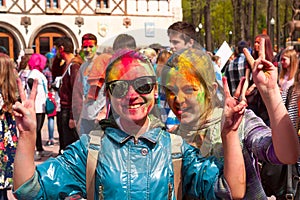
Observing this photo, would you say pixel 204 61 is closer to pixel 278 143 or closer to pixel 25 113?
pixel 278 143

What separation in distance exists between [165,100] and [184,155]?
264 mm

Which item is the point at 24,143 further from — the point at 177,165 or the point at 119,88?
the point at 177,165

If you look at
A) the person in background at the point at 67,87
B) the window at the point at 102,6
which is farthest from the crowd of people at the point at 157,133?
the window at the point at 102,6

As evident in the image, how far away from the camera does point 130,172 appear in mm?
1860

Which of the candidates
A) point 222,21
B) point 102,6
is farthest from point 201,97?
point 222,21

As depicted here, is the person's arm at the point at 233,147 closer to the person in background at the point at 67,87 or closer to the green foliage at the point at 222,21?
the person in background at the point at 67,87

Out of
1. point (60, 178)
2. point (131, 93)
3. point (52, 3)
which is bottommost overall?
point (60, 178)

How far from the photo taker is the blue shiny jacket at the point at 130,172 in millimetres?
1853

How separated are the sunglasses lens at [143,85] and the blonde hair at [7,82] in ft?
8.60

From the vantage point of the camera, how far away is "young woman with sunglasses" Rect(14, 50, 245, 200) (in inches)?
72.2

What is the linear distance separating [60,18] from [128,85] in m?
21.7

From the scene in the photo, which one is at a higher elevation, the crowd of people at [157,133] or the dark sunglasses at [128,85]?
the dark sunglasses at [128,85]

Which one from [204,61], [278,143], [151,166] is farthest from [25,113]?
[278,143]

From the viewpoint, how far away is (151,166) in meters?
1.87
